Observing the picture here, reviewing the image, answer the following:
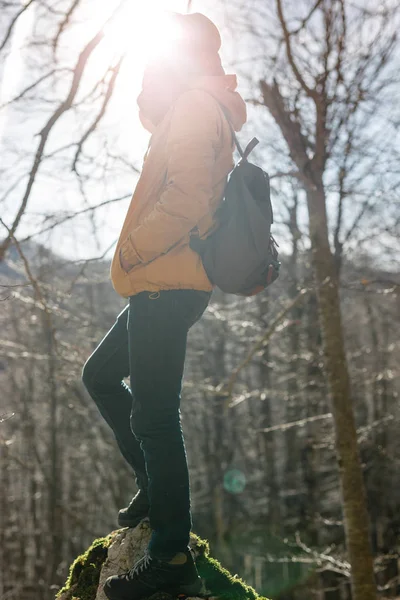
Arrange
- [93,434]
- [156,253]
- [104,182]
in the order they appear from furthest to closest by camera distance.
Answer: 1. [93,434]
2. [104,182]
3. [156,253]

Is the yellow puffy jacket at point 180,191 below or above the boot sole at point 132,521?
above

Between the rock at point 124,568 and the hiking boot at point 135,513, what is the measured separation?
0.11 feet

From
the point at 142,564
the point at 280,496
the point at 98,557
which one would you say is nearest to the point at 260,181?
the point at 142,564

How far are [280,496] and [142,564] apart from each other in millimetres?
15732

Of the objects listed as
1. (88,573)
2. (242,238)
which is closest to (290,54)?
(242,238)

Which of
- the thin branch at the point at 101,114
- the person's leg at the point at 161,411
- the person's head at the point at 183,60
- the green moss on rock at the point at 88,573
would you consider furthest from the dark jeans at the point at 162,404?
the thin branch at the point at 101,114

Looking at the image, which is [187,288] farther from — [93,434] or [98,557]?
[93,434]

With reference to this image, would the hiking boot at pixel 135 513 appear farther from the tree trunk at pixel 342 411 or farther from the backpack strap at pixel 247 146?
the tree trunk at pixel 342 411

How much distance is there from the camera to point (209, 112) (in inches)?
79.4

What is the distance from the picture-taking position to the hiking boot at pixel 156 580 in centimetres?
201

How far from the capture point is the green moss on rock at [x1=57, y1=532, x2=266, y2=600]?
Answer: 7.54 feet

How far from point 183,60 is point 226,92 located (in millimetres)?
210

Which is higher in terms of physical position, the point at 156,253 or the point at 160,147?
the point at 160,147

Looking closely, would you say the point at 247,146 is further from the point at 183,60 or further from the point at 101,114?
the point at 101,114
